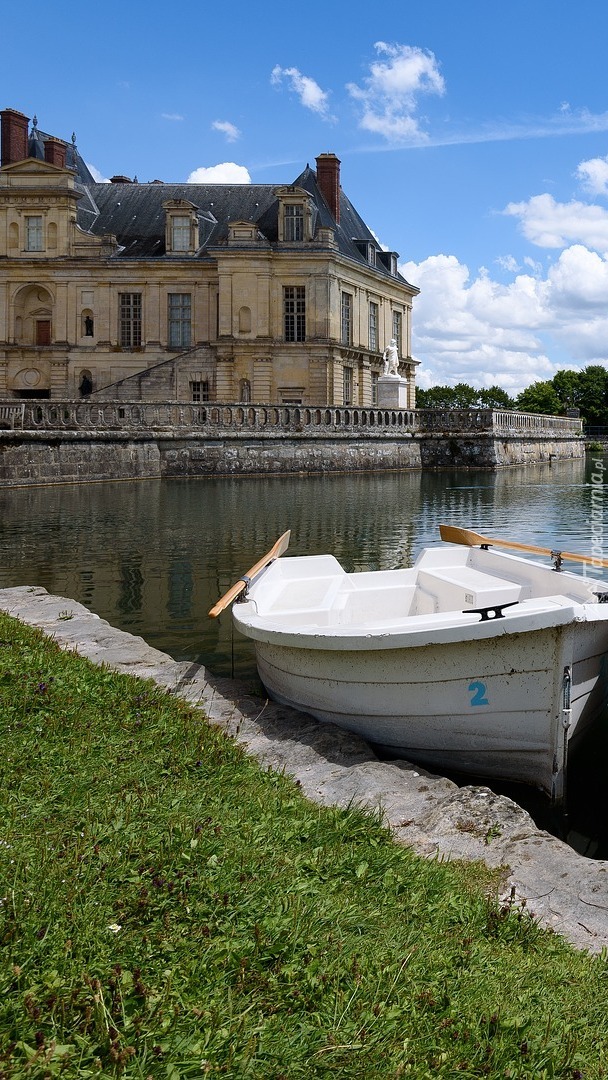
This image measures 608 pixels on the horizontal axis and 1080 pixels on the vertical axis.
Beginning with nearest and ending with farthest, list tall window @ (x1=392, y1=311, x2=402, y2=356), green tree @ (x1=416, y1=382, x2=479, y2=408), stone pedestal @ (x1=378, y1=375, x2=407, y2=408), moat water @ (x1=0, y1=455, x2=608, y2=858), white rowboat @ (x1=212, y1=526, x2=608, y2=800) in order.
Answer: white rowboat @ (x1=212, y1=526, x2=608, y2=800) < moat water @ (x1=0, y1=455, x2=608, y2=858) < stone pedestal @ (x1=378, y1=375, x2=407, y2=408) < tall window @ (x1=392, y1=311, x2=402, y2=356) < green tree @ (x1=416, y1=382, x2=479, y2=408)

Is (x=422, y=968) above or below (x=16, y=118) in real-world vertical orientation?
below

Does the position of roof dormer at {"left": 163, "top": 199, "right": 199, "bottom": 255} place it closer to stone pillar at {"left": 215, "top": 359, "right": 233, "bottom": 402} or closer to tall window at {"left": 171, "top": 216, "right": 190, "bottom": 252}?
tall window at {"left": 171, "top": 216, "right": 190, "bottom": 252}

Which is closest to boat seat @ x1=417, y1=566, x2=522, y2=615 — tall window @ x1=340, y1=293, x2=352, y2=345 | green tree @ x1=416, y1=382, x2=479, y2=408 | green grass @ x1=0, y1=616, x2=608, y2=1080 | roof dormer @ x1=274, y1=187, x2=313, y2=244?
green grass @ x1=0, y1=616, x2=608, y2=1080

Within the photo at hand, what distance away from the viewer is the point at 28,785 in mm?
4309

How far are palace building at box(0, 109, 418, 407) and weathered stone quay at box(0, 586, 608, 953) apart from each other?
38.2 metres

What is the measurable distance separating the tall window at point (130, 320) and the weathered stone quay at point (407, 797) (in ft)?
138

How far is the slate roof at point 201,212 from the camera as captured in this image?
153 feet

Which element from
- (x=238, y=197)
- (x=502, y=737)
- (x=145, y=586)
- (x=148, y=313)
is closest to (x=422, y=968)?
(x=502, y=737)

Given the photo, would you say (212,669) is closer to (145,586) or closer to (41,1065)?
(145,586)

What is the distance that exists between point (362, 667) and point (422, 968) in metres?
3.04

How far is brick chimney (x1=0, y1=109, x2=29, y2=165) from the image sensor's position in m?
46.9

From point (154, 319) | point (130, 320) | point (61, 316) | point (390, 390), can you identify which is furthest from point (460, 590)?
point (61, 316)

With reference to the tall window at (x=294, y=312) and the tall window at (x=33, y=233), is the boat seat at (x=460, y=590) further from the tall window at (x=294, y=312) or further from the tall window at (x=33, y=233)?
the tall window at (x=33, y=233)

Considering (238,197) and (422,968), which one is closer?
(422,968)
